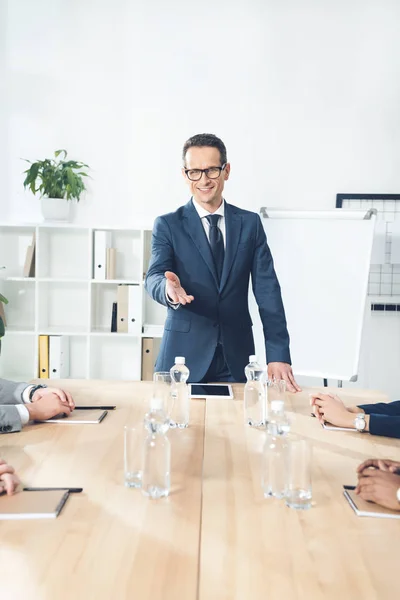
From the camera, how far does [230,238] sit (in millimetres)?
2783

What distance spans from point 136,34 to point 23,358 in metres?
2.51

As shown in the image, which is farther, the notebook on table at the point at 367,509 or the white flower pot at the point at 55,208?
the white flower pot at the point at 55,208

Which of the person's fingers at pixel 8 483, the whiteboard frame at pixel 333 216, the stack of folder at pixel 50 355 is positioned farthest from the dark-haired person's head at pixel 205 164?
the stack of folder at pixel 50 355

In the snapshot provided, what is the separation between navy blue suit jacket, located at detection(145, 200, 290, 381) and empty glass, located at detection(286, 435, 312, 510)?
129 cm

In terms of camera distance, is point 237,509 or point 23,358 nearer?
point 237,509

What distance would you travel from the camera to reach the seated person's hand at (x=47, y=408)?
1930 mm

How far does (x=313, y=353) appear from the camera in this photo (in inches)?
156

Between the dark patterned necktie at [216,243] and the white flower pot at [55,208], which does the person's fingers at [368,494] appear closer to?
the dark patterned necktie at [216,243]

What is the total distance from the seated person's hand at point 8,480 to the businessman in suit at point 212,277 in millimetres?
1254

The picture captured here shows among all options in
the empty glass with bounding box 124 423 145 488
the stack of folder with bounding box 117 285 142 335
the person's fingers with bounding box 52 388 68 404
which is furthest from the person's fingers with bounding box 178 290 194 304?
the stack of folder with bounding box 117 285 142 335

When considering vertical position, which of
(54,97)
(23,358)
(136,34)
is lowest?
(23,358)

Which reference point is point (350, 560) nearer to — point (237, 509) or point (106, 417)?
point (237, 509)

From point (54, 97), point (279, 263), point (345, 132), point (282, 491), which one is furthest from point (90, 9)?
point (282, 491)

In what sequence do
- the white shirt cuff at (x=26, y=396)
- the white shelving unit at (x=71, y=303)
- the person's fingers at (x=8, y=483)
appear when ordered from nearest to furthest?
the person's fingers at (x=8, y=483), the white shirt cuff at (x=26, y=396), the white shelving unit at (x=71, y=303)
